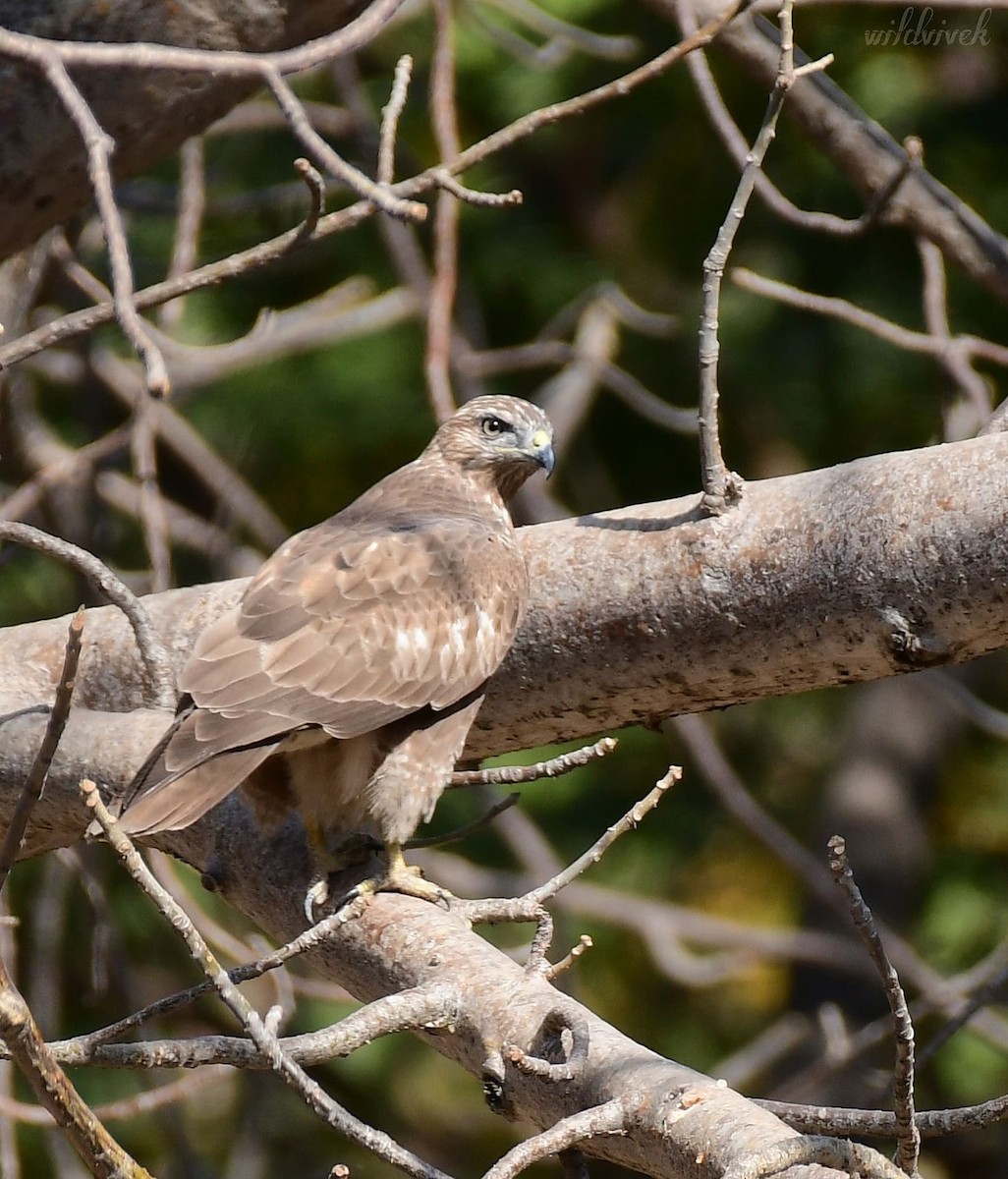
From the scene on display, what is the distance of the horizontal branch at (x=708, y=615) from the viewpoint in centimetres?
255

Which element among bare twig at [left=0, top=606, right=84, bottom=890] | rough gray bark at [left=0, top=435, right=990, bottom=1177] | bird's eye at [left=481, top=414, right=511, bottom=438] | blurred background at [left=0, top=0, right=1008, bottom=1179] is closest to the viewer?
bare twig at [left=0, top=606, right=84, bottom=890]

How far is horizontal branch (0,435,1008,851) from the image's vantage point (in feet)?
8.38

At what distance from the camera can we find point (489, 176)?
6.30 m

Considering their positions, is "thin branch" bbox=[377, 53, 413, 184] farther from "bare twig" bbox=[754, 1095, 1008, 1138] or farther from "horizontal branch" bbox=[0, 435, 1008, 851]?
"bare twig" bbox=[754, 1095, 1008, 1138]

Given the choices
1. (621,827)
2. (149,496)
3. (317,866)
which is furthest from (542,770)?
(149,496)

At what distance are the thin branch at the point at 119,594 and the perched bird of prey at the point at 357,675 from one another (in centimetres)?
10

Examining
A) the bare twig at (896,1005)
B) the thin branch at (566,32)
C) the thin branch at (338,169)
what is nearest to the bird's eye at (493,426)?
the thin branch at (566,32)

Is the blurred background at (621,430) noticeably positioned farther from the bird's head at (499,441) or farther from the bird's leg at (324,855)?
the bird's leg at (324,855)

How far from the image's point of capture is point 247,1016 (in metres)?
1.55

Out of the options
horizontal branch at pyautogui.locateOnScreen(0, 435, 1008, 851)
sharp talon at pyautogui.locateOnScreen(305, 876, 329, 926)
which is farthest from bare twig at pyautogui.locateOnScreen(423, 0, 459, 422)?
sharp talon at pyautogui.locateOnScreen(305, 876, 329, 926)

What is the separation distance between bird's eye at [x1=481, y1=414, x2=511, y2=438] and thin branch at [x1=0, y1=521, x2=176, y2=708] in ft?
3.82

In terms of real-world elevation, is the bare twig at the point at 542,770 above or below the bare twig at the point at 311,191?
below

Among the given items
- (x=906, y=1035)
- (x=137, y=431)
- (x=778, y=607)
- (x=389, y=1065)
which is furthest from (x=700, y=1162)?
(x=389, y=1065)

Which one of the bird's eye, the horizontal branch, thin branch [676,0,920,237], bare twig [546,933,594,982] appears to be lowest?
bare twig [546,933,594,982]
